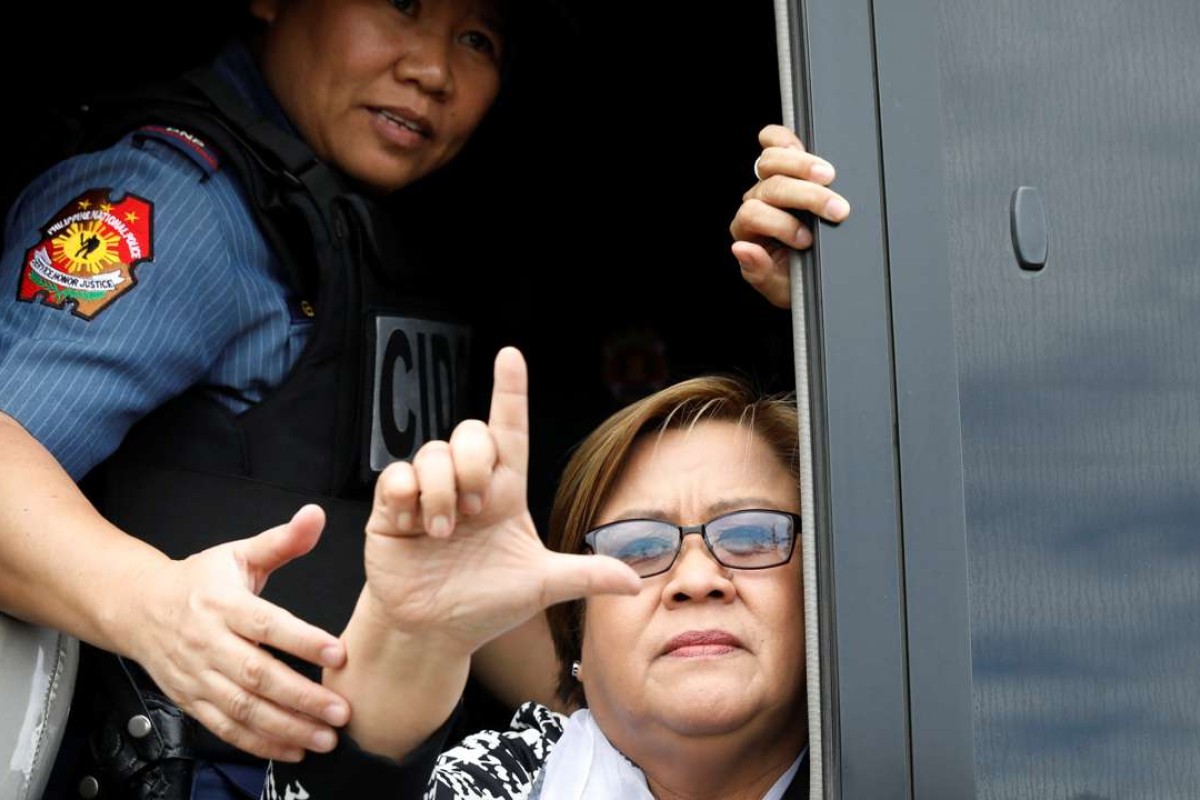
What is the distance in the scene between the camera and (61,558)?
1.49m

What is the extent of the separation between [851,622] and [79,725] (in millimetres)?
1027

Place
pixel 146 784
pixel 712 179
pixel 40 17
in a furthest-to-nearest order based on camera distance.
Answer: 1. pixel 712 179
2. pixel 40 17
3. pixel 146 784

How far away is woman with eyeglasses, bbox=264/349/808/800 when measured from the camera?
1.21 metres

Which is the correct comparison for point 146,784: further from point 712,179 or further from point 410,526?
point 712,179

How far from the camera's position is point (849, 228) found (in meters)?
1.28

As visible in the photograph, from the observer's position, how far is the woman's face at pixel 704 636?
1500mm

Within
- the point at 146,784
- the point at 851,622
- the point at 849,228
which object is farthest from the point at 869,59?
the point at 146,784

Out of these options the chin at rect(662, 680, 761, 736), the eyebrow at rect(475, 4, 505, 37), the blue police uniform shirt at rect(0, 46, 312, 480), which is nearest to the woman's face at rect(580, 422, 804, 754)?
the chin at rect(662, 680, 761, 736)

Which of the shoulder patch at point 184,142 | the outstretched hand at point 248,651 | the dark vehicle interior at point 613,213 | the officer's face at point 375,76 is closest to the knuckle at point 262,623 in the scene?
the outstretched hand at point 248,651

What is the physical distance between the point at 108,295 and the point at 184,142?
0.24m

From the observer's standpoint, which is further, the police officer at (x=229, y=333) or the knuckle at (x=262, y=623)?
the police officer at (x=229, y=333)

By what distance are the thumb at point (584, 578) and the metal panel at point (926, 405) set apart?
0.21 m

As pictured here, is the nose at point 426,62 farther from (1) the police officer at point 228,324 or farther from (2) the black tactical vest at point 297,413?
(2) the black tactical vest at point 297,413

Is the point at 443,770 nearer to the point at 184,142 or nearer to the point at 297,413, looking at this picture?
the point at 297,413
